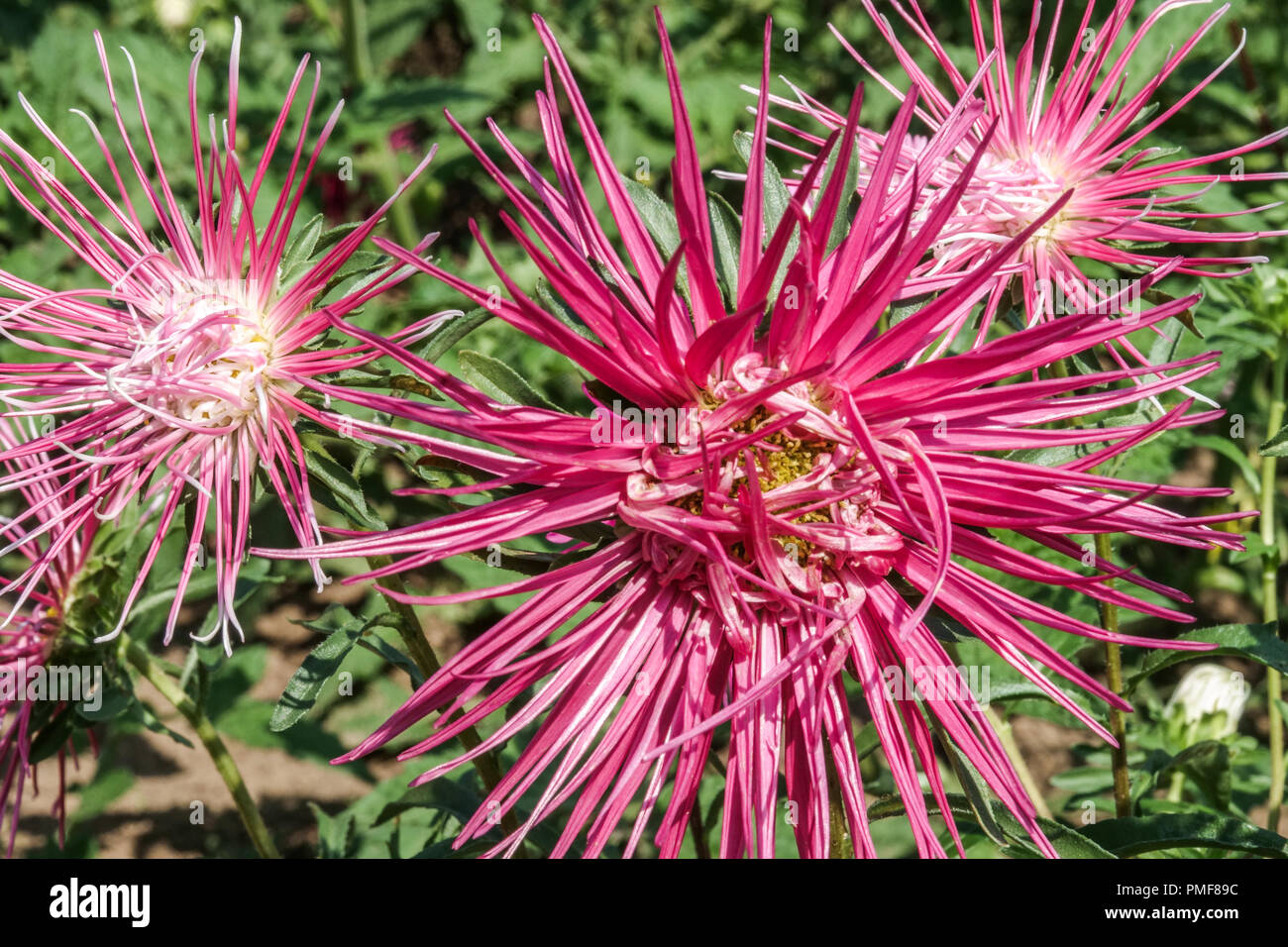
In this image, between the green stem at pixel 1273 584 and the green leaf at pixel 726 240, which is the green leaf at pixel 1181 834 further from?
the green leaf at pixel 726 240

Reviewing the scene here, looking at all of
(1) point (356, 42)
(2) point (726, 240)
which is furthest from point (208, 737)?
(1) point (356, 42)

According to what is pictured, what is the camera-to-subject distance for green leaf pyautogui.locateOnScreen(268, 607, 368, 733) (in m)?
1.16

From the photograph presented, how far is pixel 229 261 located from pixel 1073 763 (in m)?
2.43

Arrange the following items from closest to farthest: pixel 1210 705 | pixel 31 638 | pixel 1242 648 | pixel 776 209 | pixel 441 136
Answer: pixel 776 209 < pixel 1242 648 < pixel 31 638 < pixel 1210 705 < pixel 441 136

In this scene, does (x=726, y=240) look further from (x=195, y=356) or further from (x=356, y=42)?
(x=356, y=42)

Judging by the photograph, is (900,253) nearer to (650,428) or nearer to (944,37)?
(650,428)

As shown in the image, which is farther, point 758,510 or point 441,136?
point 441,136

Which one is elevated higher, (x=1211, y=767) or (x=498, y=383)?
(x=498, y=383)

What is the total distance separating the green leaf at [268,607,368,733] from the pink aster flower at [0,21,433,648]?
10cm

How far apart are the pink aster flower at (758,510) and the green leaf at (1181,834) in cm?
33

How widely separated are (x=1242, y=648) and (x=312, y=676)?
1024 millimetres

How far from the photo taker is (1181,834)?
125cm

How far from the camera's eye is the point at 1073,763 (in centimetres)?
287

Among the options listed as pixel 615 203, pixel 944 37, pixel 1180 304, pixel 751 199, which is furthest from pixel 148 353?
pixel 944 37
